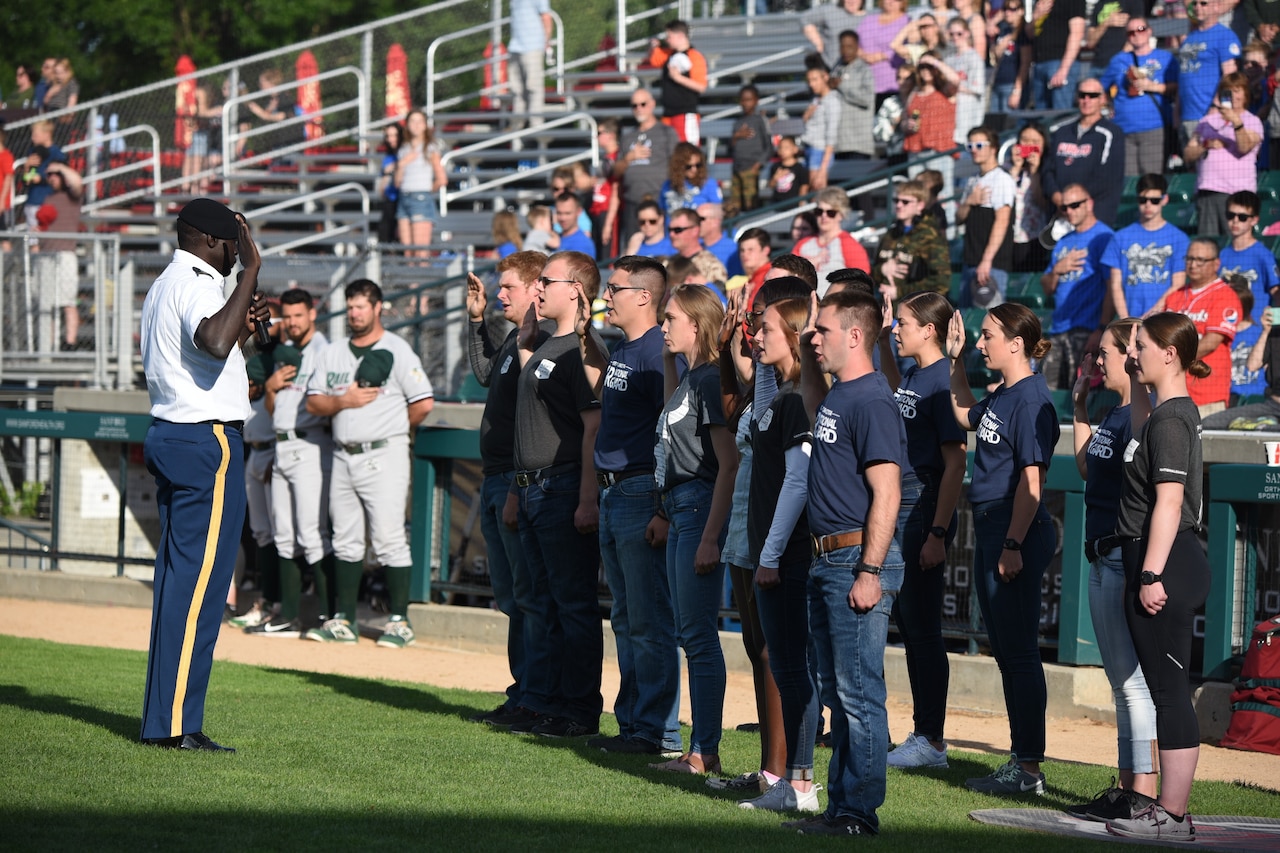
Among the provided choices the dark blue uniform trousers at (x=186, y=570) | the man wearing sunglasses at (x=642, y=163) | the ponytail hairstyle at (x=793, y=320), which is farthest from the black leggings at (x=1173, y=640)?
the man wearing sunglasses at (x=642, y=163)

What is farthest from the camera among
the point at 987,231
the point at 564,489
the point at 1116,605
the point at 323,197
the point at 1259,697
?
the point at 323,197

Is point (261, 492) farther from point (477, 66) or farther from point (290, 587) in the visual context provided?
point (477, 66)

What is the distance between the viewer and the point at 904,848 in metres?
5.56

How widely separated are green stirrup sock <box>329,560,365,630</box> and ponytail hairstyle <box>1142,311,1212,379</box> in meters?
6.83

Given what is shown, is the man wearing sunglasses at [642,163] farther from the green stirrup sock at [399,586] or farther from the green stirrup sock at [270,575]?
the green stirrup sock at [399,586]

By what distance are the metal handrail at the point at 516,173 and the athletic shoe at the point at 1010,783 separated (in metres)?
12.6

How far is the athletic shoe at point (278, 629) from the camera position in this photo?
11.8 m

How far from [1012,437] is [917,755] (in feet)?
5.08

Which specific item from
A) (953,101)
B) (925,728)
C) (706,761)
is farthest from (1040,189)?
(706,761)

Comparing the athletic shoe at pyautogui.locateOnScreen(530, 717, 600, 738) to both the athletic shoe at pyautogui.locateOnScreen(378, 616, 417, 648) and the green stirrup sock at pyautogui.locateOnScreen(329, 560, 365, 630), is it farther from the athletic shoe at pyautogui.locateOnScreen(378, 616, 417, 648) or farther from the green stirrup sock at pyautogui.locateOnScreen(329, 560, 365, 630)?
the green stirrup sock at pyautogui.locateOnScreen(329, 560, 365, 630)

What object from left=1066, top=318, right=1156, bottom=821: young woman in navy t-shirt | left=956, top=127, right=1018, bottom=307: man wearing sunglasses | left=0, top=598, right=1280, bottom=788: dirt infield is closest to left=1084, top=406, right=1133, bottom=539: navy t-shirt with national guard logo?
left=1066, top=318, right=1156, bottom=821: young woman in navy t-shirt

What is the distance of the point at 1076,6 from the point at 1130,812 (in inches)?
416

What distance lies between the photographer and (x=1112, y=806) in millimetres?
6266

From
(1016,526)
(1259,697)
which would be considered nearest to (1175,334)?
(1016,526)
